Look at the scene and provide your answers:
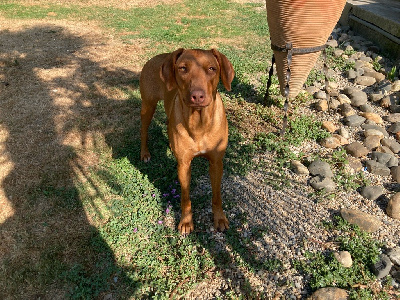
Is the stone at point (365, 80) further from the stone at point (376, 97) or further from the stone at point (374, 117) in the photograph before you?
the stone at point (374, 117)

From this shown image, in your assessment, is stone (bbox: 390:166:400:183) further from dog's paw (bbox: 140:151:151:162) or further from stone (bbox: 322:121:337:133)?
dog's paw (bbox: 140:151:151:162)

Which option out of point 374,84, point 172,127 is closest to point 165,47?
point 374,84

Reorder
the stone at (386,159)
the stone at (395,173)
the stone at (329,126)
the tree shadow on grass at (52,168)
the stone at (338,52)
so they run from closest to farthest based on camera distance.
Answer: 1. the tree shadow on grass at (52,168)
2. the stone at (395,173)
3. the stone at (386,159)
4. the stone at (329,126)
5. the stone at (338,52)

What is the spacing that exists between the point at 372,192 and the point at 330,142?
112 cm

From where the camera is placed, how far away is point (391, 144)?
460 cm

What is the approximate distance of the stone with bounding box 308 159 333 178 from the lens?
161 inches

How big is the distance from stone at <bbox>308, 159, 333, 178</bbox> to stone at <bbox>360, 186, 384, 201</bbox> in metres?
0.45

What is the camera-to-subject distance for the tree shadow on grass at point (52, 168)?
10.1 feet

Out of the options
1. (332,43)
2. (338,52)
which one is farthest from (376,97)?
(332,43)

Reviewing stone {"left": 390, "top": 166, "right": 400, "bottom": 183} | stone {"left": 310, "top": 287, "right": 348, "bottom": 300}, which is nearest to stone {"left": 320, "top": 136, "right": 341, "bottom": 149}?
stone {"left": 390, "top": 166, "right": 400, "bottom": 183}

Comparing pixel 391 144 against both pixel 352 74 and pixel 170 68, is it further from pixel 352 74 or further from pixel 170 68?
pixel 170 68

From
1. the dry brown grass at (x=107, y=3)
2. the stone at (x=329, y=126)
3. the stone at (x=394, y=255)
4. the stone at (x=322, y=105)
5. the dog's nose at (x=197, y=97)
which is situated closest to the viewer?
the dog's nose at (x=197, y=97)

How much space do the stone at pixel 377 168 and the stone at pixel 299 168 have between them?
0.90m

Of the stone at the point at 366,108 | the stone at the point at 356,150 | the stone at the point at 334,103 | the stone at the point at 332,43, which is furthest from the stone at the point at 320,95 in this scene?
the stone at the point at 332,43
